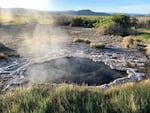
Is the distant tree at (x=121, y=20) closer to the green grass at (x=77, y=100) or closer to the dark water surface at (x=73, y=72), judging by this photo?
the dark water surface at (x=73, y=72)

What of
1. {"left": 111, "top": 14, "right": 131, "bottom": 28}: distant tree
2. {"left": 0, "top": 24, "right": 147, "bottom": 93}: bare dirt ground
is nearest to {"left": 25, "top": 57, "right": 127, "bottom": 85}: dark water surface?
{"left": 0, "top": 24, "right": 147, "bottom": 93}: bare dirt ground

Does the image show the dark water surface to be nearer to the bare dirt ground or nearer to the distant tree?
the bare dirt ground

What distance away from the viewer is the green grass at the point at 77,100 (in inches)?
282

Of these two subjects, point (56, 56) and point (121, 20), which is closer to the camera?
point (56, 56)

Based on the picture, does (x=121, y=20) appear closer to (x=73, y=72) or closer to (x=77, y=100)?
(x=73, y=72)

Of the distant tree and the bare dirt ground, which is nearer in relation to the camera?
the bare dirt ground

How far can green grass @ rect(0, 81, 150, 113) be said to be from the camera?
23.5ft

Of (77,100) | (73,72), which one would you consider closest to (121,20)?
(73,72)

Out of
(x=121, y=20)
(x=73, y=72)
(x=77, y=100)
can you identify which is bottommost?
(x=73, y=72)

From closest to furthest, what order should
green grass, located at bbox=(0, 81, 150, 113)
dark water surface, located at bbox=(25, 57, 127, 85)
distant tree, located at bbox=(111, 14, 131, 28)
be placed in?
green grass, located at bbox=(0, 81, 150, 113), dark water surface, located at bbox=(25, 57, 127, 85), distant tree, located at bbox=(111, 14, 131, 28)

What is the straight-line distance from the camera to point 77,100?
770 centimetres

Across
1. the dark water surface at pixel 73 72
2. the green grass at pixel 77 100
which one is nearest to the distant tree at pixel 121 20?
the dark water surface at pixel 73 72

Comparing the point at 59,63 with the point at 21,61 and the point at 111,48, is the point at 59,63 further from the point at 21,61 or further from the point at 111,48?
the point at 111,48

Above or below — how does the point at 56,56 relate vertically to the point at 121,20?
below
